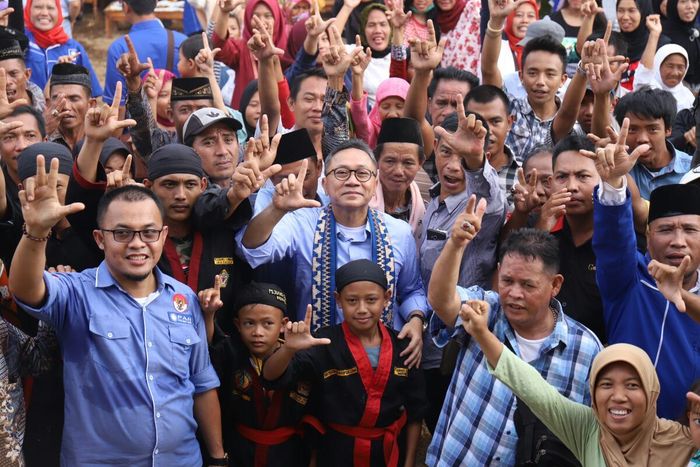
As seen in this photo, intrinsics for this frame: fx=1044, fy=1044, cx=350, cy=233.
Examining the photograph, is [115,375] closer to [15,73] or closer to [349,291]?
[349,291]

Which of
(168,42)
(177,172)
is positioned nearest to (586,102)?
(177,172)

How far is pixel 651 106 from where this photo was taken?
5840 mm

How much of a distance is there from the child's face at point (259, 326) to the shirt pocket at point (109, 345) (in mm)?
662

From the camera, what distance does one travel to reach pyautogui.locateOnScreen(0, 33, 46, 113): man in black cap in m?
6.67

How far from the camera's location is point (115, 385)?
431cm

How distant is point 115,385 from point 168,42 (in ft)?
15.0

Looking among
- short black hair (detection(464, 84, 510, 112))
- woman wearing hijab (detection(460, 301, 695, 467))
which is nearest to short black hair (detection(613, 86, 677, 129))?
short black hair (detection(464, 84, 510, 112))

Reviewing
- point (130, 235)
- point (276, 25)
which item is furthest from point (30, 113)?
point (276, 25)

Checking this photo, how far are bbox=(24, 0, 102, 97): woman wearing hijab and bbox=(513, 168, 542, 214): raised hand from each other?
437cm

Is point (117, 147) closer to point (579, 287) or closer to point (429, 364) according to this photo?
point (429, 364)

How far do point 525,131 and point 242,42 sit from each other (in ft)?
8.81

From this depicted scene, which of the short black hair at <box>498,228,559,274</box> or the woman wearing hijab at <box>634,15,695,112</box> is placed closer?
the short black hair at <box>498,228,559,274</box>

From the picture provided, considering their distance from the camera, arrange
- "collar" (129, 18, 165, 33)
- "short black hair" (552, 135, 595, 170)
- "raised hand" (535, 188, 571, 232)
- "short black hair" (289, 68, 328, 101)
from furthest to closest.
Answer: "collar" (129, 18, 165, 33) < "short black hair" (289, 68, 328, 101) < "short black hair" (552, 135, 595, 170) < "raised hand" (535, 188, 571, 232)

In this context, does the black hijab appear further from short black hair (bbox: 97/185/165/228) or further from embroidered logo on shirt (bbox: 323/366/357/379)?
short black hair (bbox: 97/185/165/228)
